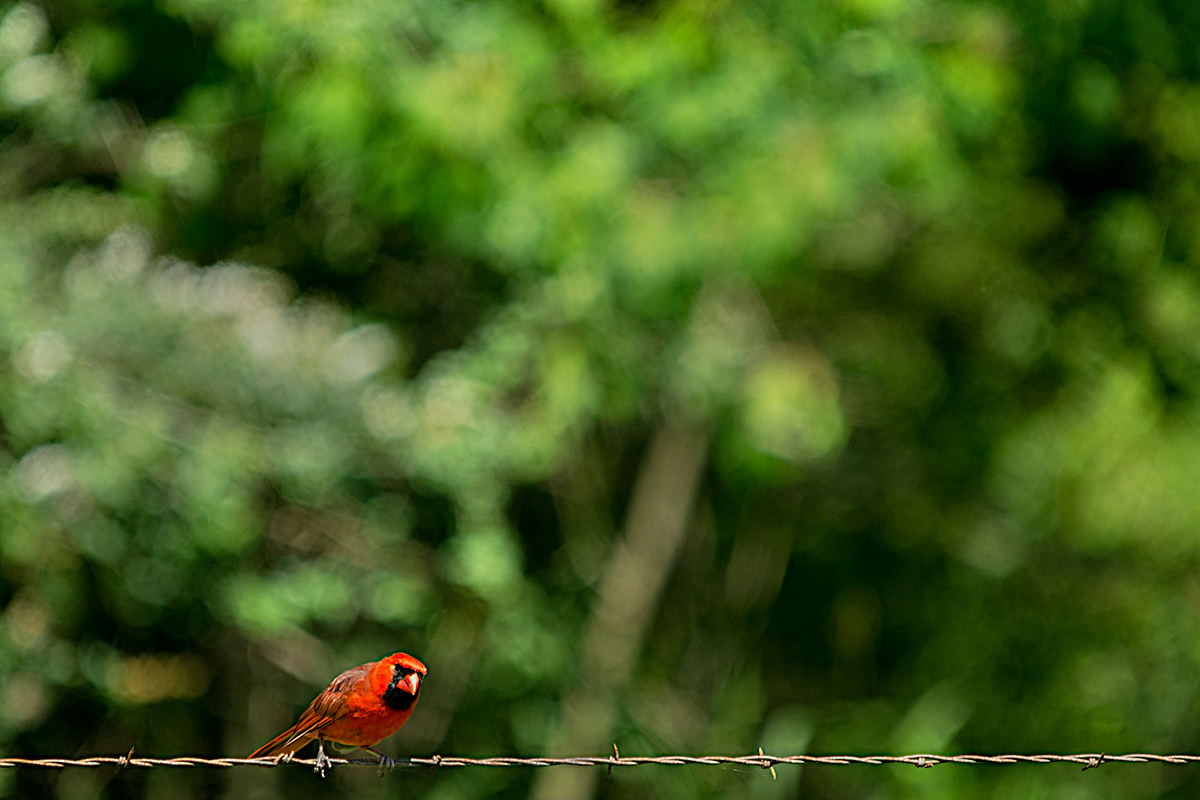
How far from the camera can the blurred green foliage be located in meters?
3.78

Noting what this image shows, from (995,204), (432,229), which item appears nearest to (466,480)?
(432,229)

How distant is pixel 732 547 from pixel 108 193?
3.31 metres

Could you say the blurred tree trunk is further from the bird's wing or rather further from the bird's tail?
the bird's wing

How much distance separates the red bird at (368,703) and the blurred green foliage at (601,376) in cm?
167

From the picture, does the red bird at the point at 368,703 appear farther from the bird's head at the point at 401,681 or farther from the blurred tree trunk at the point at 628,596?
the blurred tree trunk at the point at 628,596

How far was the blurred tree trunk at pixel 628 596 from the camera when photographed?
5109 mm

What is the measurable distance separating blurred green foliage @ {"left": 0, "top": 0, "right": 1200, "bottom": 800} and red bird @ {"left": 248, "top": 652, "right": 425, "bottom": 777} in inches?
65.6

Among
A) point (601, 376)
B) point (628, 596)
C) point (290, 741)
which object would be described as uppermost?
point (290, 741)

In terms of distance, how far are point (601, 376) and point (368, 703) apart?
211cm

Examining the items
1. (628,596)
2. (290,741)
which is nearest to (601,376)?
(628,596)

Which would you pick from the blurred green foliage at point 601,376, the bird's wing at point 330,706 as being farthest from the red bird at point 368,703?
the blurred green foliage at point 601,376

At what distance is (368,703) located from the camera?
2.29m

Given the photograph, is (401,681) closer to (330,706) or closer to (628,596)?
(330,706)

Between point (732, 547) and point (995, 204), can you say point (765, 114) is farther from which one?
point (732, 547)
